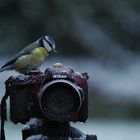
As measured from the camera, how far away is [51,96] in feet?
7.30

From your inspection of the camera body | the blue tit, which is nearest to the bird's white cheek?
the blue tit

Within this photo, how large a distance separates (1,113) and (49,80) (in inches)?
7.2

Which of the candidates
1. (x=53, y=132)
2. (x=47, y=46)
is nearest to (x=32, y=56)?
(x=47, y=46)

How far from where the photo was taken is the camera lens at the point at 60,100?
2.20 m

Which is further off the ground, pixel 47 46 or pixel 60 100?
pixel 47 46

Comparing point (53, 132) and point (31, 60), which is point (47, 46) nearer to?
point (31, 60)

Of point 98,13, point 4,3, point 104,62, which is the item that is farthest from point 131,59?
point 4,3

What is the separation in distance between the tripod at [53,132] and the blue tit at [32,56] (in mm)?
1144

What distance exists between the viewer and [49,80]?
2240 millimetres

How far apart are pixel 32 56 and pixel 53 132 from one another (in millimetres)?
1365

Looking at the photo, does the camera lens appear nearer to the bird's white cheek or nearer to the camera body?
the camera body

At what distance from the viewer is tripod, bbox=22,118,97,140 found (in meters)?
2.24

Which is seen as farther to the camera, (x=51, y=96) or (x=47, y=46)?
(x=47, y=46)

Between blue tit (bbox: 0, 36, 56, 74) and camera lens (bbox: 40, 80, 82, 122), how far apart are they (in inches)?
46.8
